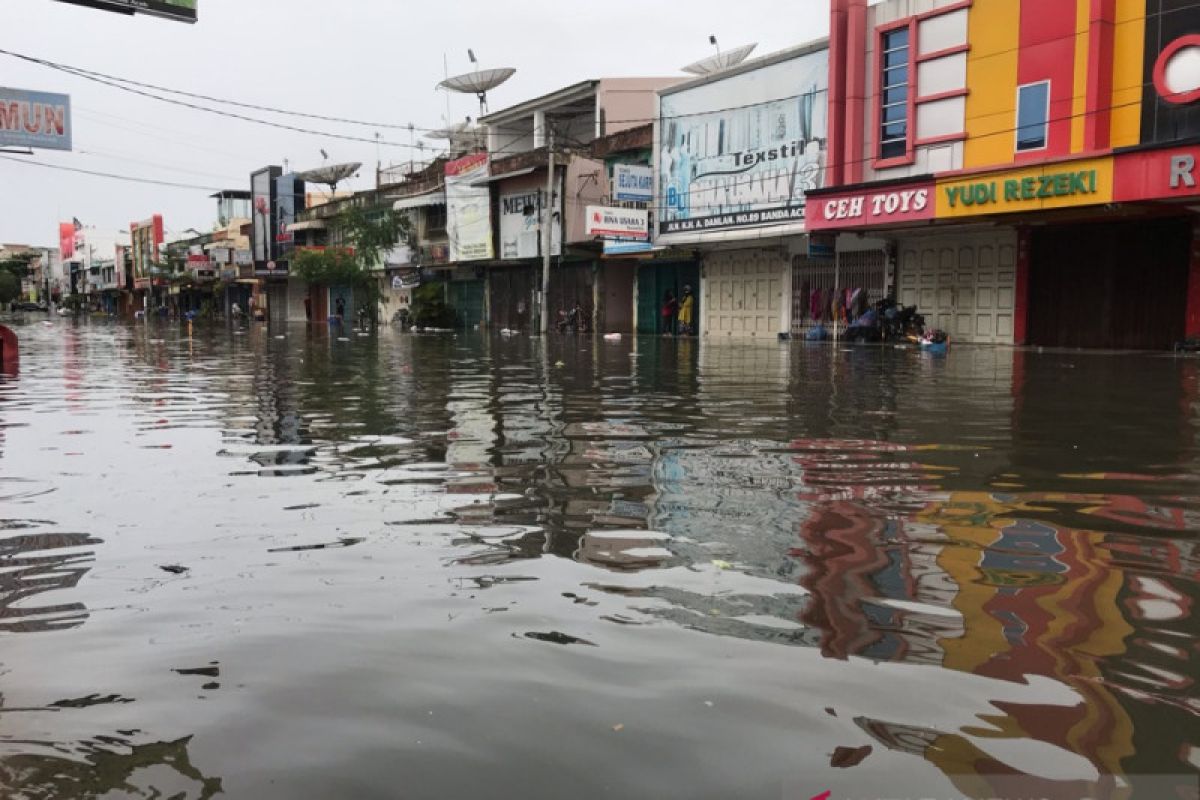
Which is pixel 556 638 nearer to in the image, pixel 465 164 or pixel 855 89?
pixel 855 89

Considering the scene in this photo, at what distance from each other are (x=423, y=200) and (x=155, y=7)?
2901cm

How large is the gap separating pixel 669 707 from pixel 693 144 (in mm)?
29476

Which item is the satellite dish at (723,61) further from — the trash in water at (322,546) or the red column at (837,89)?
the trash in water at (322,546)

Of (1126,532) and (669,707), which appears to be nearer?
(669,707)

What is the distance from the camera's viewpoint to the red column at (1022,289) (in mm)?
22969

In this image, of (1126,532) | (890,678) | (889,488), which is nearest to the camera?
(890,678)

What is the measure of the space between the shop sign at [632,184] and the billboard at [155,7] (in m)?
16.4

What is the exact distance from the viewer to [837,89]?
24797 mm

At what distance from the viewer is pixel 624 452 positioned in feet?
21.2

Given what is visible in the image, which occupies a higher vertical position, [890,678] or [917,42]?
[917,42]

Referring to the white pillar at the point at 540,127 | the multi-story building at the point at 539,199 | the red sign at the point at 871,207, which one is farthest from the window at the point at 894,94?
the white pillar at the point at 540,127

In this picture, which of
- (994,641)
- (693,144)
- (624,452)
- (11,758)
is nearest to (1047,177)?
(693,144)

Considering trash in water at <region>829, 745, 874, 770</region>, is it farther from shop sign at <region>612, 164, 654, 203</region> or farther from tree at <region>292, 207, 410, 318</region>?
tree at <region>292, 207, 410, 318</region>

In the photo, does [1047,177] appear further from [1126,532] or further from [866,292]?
[1126,532]
